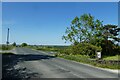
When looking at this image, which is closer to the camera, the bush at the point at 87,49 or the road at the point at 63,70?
the road at the point at 63,70

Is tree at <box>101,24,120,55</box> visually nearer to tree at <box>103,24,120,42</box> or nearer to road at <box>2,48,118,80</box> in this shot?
tree at <box>103,24,120,42</box>

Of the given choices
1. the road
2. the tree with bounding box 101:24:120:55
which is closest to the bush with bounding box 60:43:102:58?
the tree with bounding box 101:24:120:55

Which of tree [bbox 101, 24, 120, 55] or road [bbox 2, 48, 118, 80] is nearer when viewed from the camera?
road [bbox 2, 48, 118, 80]

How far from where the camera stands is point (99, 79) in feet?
57.4

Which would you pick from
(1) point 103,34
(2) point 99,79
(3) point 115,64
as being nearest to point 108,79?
(2) point 99,79

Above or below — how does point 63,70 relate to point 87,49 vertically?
below

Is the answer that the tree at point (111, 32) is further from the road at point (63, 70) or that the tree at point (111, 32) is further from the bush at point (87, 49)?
the road at point (63, 70)

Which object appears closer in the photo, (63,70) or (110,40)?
(63,70)

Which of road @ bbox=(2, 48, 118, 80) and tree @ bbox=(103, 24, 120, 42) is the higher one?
tree @ bbox=(103, 24, 120, 42)

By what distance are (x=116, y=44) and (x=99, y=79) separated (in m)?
40.6

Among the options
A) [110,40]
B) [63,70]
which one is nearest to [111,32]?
[110,40]

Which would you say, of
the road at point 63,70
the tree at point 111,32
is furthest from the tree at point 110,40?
the road at point 63,70

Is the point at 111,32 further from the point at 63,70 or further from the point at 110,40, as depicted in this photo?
the point at 63,70

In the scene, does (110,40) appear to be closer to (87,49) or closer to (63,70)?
(87,49)
